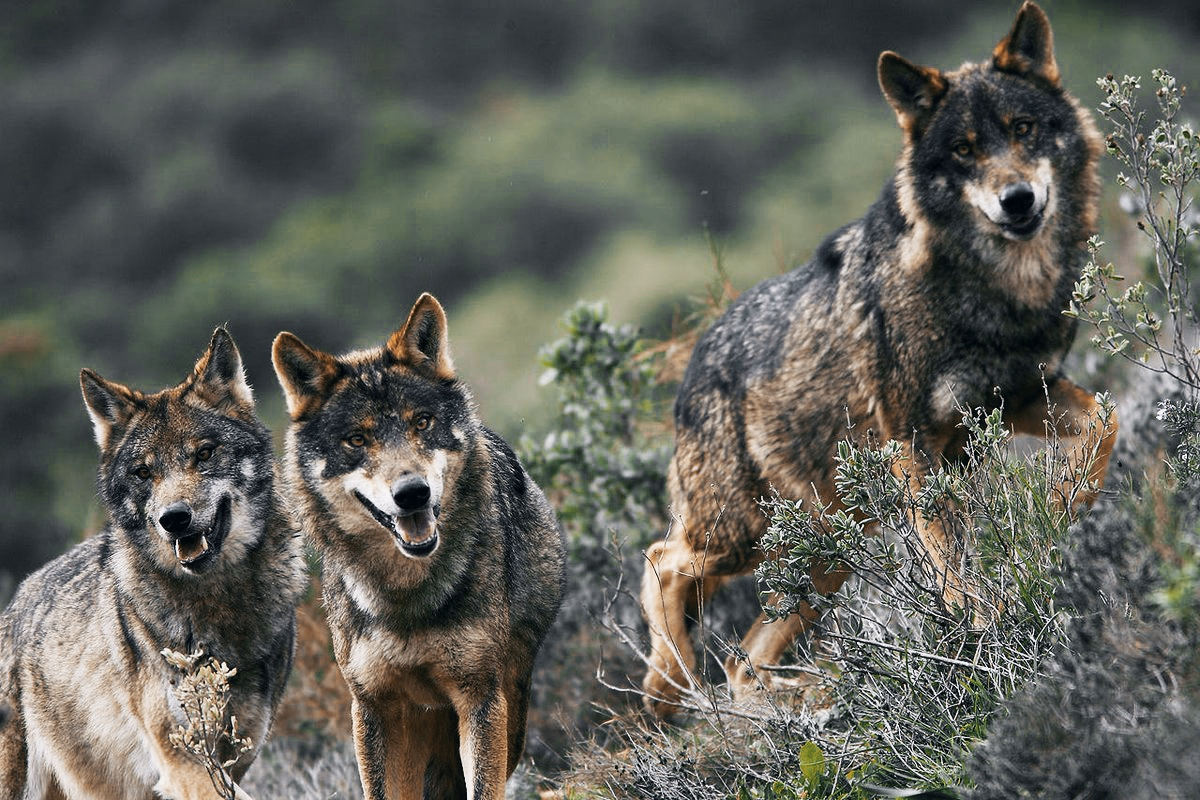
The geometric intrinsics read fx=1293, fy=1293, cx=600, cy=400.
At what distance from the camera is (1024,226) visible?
5566 millimetres

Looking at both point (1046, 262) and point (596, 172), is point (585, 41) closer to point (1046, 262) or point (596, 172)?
point (596, 172)

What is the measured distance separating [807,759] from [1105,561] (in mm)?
1256

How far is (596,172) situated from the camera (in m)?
44.1

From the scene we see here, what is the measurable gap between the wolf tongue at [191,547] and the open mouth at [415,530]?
106 cm

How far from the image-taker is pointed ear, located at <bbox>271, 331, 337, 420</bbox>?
5.16m

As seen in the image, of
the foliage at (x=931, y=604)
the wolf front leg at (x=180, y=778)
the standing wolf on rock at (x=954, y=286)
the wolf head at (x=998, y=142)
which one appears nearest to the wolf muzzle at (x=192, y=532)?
the wolf front leg at (x=180, y=778)

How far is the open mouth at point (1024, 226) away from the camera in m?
5.55

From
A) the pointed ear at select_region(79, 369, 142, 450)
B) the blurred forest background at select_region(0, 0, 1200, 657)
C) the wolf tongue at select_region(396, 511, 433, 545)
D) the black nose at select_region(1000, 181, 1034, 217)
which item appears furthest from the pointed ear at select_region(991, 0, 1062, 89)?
the blurred forest background at select_region(0, 0, 1200, 657)

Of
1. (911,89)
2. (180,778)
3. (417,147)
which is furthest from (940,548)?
(417,147)

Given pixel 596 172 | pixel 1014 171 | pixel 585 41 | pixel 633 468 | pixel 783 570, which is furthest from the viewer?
pixel 585 41

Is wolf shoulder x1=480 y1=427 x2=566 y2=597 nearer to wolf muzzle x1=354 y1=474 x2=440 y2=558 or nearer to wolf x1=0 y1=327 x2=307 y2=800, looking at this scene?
wolf muzzle x1=354 y1=474 x2=440 y2=558

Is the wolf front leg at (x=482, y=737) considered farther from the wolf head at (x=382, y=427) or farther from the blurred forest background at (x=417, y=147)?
the blurred forest background at (x=417, y=147)

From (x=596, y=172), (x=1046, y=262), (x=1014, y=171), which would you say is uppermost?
(x=1014, y=171)

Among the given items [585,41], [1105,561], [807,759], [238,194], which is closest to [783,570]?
[807,759]
